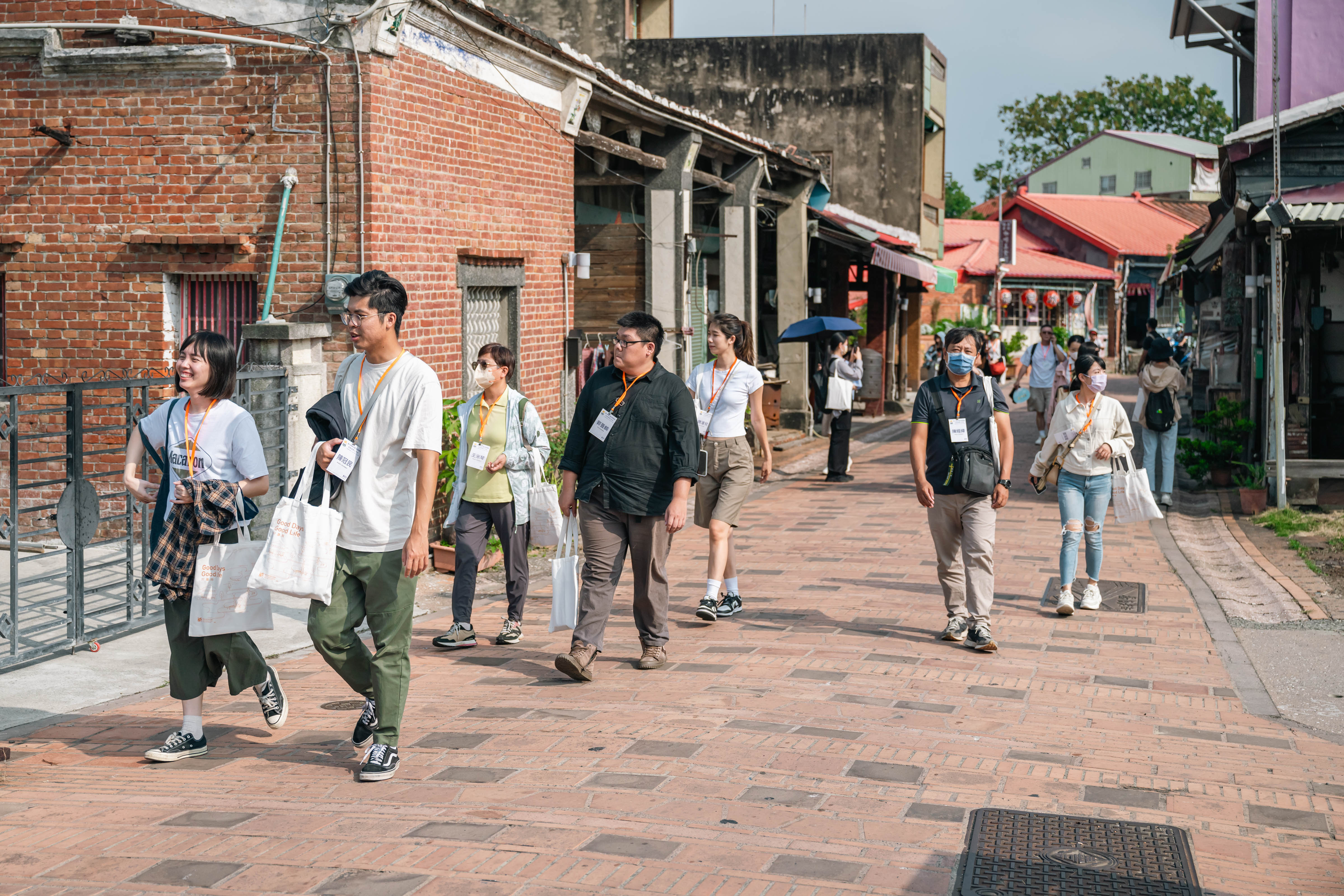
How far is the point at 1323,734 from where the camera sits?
6301 millimetres

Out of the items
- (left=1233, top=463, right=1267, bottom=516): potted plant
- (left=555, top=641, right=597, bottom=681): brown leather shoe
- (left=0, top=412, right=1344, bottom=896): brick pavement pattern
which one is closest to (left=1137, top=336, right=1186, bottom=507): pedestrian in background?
(left=1233, top=463, right=1267, bottom=516): potted plant

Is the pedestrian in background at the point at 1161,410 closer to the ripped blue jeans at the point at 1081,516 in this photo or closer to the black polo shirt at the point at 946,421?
the ripped blue jeans at the point at 1081,516

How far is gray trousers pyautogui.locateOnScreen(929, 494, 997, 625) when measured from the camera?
7.68 meters

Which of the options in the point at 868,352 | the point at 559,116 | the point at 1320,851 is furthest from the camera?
the point at 868,352

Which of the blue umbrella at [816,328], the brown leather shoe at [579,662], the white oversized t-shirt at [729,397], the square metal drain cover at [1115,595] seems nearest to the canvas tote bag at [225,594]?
the brown leather shoe at [579,662]

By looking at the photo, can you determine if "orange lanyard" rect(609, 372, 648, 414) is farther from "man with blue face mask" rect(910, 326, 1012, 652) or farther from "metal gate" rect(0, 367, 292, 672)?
"metal gate" rect(0, 367, 292, 672)

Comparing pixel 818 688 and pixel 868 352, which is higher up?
pixel 868 352

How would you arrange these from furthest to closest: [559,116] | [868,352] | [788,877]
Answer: [868,352] → [559,116] → [788,877]

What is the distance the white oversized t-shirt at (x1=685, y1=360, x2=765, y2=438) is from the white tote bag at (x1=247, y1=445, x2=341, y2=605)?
12.3ft

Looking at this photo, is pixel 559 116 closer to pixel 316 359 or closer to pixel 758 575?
pixel 316 359

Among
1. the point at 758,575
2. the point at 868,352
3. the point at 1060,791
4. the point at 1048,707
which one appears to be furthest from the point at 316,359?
the point at 868,352

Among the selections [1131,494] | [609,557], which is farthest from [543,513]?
[1131,494]

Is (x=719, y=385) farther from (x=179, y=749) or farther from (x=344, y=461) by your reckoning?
(x=179, y=749)

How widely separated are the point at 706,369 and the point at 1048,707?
3225 mm
